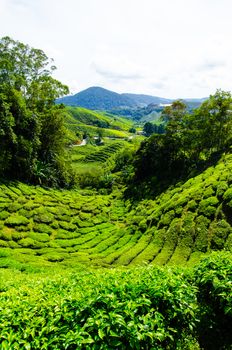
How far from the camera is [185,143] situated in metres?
52.8

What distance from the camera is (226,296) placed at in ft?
26.4

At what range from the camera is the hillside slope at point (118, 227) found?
1111 inches

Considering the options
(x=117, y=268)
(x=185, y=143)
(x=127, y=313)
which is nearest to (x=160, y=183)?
(x=185, y=143)

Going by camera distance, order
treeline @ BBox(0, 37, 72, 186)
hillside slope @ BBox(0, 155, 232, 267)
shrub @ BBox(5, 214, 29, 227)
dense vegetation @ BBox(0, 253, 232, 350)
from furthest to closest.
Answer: treeline @ BBox(0, 37, 72, 186) < shrub @ BBox(5, 214, 29, 227) < hillside slope @ BBox(0, 155, 232, 267) < dense vegetation @ BBox(0, 253, 232, 350)

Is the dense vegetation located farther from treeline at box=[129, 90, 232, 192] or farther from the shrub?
treeline at box=[129, 90, 232, 192]

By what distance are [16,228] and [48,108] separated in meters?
30.2

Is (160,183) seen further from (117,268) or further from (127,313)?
(127,313)

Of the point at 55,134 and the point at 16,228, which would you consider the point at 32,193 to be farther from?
the point at 55,134

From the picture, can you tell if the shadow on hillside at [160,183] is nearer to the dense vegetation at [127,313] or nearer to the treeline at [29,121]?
the treeline at [29,121]

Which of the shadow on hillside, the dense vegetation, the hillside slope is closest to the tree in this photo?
the shadow on hillside

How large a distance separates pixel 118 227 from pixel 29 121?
23322mm

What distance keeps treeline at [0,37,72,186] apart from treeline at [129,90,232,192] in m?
16.7

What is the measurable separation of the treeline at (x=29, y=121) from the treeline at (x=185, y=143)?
1670 centimetres

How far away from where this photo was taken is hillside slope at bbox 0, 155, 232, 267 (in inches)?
1111
